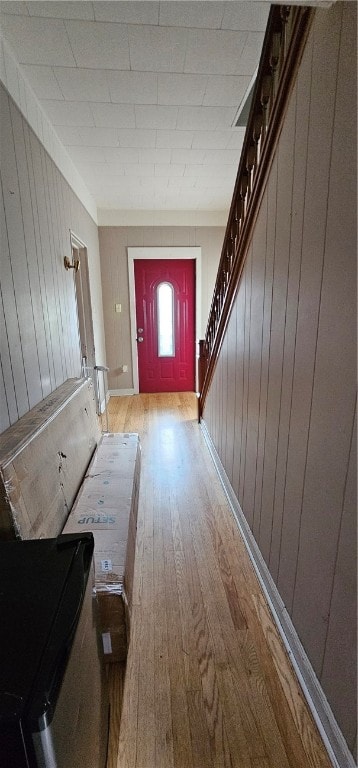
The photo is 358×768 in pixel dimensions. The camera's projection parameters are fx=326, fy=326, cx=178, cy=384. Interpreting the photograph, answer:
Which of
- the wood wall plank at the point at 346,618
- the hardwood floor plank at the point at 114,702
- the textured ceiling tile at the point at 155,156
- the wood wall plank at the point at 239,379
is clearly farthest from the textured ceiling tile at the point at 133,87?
the hardwood floor plank at the point at 114,702

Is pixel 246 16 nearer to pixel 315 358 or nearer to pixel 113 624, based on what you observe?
pixel 315 358

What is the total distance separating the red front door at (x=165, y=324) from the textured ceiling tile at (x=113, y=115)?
91.7 inches

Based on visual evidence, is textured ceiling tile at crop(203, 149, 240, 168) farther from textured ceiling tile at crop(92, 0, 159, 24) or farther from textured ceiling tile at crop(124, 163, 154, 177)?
textured ceiling tile at crop(92, 0, 159, 24)

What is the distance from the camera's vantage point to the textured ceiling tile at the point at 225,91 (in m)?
1.90

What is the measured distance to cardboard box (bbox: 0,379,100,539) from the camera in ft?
3.74

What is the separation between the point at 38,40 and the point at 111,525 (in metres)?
2.32

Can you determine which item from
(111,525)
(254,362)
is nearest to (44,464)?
(111,525)

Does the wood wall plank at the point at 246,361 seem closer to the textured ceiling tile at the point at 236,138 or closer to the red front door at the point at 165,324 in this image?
the textured ceiling tile at the point at 236,138

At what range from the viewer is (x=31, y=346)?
5.87 ft

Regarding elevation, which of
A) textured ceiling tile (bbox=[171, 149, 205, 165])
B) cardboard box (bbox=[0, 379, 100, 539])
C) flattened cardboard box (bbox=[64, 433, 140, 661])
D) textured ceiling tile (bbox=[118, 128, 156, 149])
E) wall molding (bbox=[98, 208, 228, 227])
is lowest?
flattened cardboard box (bbox=[64, 433, 140, 661])

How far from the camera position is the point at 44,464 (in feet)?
4.76

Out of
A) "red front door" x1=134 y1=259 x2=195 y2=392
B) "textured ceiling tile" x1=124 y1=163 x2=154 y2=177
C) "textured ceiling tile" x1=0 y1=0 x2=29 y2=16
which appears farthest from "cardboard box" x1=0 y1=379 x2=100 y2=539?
"red front door" x1=134 y1=259 x2=195 y2=392

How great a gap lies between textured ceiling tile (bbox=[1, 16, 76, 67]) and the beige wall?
111 inches

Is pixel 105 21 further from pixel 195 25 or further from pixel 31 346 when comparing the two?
pixel 31 346
